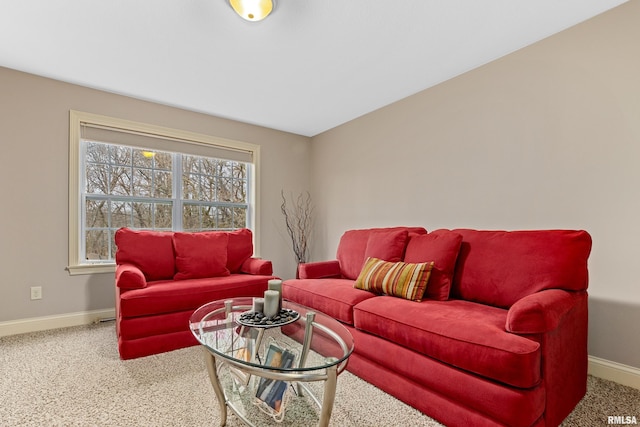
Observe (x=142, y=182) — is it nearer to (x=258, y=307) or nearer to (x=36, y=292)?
(x=36, y=292)

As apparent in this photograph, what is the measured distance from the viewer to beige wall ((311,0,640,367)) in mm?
2020

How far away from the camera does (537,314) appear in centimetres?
140

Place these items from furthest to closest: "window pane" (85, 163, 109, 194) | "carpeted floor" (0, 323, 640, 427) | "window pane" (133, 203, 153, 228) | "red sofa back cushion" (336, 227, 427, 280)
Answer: "window pane" (133, 203, 153, 228), "window pane" (85, 163, 109, 194), "red sofa back cushion" (336, 227, 427, 280), "carpeted floor" (0, 323, 640, 427)

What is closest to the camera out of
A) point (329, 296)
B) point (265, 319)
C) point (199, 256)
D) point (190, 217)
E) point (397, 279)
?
point (265, 319)

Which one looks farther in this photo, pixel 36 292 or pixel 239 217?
pixel 239 217

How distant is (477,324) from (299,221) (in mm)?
3322

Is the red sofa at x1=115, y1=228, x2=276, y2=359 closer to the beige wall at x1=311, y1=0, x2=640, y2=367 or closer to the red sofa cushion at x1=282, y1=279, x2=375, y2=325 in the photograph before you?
the red sofa cushion at x1=282, y1=279, x2=375, y2=325

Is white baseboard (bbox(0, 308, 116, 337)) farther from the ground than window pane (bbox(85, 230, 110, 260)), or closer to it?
closer to it

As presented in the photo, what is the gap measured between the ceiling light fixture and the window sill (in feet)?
9.12

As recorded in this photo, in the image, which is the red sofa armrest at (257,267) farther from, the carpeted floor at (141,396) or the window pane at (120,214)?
the window pane at (120,214)

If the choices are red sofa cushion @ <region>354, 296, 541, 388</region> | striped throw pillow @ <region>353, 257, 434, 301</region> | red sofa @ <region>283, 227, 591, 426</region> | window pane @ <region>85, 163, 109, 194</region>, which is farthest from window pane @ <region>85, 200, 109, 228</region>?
red sofa cushion @ <region>354, 296, 541, 388</region>

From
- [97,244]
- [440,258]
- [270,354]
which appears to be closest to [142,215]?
[97,244]

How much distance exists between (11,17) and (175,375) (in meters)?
2.65

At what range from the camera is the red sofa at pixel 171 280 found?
237 cm
